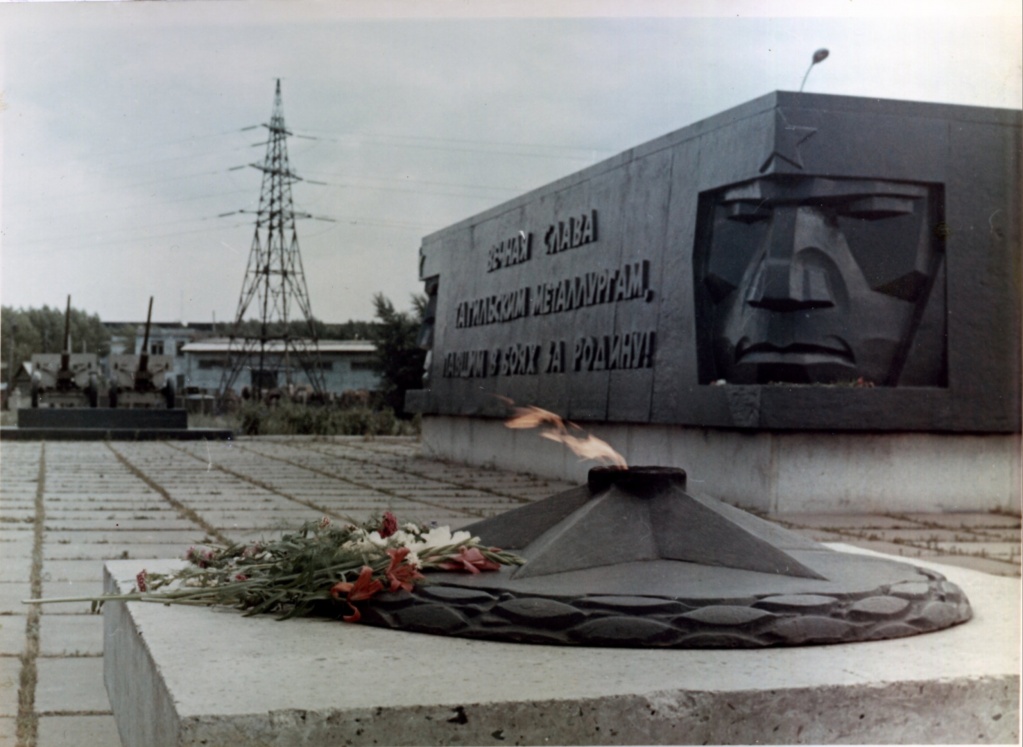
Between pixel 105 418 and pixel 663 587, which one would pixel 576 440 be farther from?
pixel 105 418

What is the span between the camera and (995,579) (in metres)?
3.09

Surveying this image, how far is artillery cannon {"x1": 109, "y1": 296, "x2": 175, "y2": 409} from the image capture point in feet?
61.2

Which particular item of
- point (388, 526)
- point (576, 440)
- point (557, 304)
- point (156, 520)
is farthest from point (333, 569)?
point (557, 304)

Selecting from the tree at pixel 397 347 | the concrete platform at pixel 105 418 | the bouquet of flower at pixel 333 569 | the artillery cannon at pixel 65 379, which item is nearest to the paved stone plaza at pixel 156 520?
the bouquet of flower at pixel 333 569

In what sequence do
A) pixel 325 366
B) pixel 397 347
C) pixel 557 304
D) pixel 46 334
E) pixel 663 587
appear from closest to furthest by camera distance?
pixel 663 587 → pixel 557 304 → pixel 325 366 → pixel 397 347 → pixel 46 334

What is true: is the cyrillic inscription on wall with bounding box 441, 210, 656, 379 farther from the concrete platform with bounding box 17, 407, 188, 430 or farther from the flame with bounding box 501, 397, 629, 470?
the concrete platform with bounding box 17, 407, 188, 430

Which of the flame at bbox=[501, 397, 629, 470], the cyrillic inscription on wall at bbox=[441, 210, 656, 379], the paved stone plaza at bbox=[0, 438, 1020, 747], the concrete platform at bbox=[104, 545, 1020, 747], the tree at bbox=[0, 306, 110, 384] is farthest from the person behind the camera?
the tree at bbox=[0, 306, 110, 384]

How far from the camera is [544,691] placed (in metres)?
1.84

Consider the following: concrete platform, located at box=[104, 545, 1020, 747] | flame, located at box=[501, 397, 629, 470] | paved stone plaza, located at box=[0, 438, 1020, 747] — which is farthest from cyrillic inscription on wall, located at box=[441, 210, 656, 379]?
concrete platform, located at box=[104, 545, 1020, 747]

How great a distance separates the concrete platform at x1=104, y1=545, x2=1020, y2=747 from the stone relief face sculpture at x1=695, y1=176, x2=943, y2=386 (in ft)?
15.4

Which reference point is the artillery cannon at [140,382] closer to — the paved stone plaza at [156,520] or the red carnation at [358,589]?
the paved stone plaza at [156,520]

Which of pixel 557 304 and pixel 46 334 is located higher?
pixel 557 304

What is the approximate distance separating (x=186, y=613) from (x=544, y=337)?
22.8 feet

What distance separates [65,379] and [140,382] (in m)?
1.28
